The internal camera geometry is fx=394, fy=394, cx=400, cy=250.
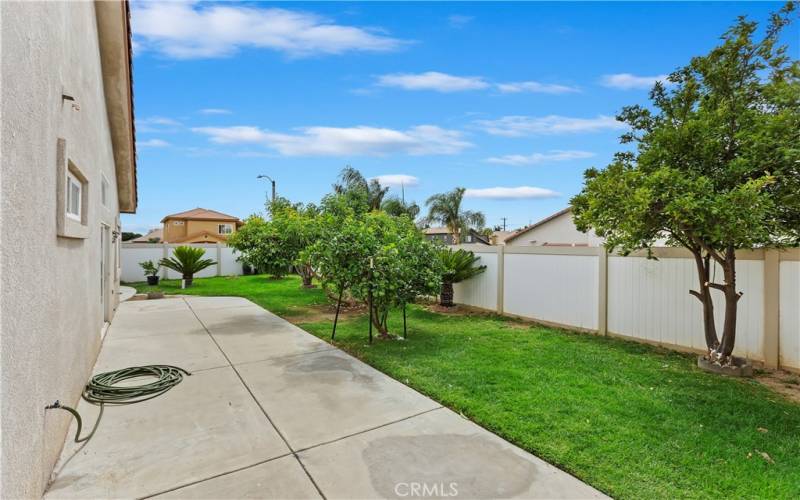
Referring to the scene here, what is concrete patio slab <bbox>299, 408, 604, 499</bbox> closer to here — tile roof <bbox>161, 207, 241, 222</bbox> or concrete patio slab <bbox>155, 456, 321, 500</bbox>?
concrete patio slab <bbox>155, 456, 321, 500</bbox>

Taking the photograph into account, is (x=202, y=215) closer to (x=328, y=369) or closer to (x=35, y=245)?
(x=328, y=369)

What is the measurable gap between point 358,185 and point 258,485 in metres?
29.3

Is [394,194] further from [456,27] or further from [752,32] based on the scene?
[752,32]

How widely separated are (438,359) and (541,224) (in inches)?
1317

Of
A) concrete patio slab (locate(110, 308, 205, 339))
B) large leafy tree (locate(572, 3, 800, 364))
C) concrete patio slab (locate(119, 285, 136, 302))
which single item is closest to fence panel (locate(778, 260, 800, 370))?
large leafy tree (locate(572, 3, 800, 364))

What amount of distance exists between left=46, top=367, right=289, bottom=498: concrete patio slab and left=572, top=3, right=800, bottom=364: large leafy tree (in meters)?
5.11

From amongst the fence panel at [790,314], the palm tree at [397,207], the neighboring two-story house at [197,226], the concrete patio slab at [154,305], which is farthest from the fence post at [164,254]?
the fence panel at [790,314]

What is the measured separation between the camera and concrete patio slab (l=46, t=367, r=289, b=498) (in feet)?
9.56

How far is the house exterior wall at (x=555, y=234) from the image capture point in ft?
114

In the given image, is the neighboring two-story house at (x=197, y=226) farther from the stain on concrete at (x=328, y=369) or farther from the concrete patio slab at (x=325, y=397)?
the concrete patio slab at (x=325, y=397)

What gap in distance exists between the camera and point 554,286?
8.53 meters

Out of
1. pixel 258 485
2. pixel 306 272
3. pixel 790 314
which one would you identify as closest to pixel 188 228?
pixel 306 272

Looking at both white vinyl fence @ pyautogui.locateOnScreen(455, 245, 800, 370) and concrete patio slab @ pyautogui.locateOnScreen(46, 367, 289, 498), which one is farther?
white vinyl fence @ pyautogui.locateOnScreen(455, 245, 800, 370)

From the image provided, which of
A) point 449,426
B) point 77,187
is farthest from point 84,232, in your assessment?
point 449,426
